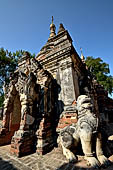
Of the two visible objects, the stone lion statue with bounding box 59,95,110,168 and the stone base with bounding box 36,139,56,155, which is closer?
the stone lion statue with bounding box 59,95,110,168

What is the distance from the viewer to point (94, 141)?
2.46 m

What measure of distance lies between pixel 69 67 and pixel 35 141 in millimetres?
3276

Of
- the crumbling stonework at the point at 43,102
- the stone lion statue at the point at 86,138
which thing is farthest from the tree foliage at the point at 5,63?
the stone lion statue at the point at 86,138

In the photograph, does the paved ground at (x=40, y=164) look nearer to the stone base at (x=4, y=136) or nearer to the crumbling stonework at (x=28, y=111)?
the crumbling stonework at (x=28, y=111)

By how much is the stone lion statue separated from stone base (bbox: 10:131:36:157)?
4.03 feet

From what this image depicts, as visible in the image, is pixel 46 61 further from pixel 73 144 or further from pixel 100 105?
pixel 100 105

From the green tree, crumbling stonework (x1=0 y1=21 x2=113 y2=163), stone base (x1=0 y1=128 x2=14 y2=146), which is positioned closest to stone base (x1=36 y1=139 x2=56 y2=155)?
crumbling stonework (x1=0 y1=21 x2=113 y2=163)

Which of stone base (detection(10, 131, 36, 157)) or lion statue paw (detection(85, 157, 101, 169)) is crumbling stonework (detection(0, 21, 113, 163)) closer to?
stone base (detection(10, 131, 36, 157))

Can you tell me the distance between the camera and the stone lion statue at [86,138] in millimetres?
2236

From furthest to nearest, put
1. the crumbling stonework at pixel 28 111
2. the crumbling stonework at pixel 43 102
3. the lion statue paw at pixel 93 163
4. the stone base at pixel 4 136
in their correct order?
the stone base at pixel 4 136 → the crumbling stonework at pixel 43 102 → the crumbling stonework at pixel 28 111 → the lion statue paw at pixel 93 163

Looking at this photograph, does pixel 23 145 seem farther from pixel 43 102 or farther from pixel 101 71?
pixel 101 71

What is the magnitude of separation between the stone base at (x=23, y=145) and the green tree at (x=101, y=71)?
1721cm

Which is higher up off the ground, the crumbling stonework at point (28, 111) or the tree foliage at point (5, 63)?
the tree foliage at point (5, 63)

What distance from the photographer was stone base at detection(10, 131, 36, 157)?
9.32 feet
